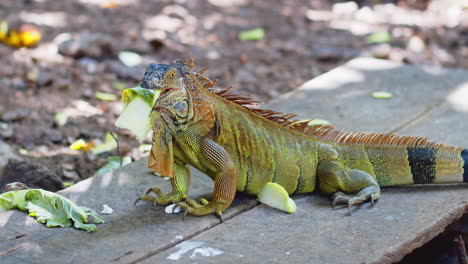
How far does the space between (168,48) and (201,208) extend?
5.49 meters

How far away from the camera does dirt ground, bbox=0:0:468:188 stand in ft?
22.6

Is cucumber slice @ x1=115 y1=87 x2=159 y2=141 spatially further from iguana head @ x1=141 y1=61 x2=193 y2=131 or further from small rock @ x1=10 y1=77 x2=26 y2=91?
small rock @ x1=10 y1=77 x2=26 y2=91

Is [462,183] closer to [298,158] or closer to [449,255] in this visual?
[449,255]

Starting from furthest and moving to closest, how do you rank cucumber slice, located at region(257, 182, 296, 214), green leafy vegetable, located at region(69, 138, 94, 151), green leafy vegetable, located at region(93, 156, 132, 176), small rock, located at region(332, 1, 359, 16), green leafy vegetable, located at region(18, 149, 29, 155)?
small rock, located at region(332, 1, 359, 16), green leafy vegetable, located at region(69, 138, 94, 151), green leafy vegetable, located at region(18, 149, 29, 155), green leafy vegetable, located at region(93, 156, 132, 176), cucumber slice, located at region(257, 182, 296, 214)

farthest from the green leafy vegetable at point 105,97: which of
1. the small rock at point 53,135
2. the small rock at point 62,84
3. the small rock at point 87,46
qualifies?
the small rock at point 87,46

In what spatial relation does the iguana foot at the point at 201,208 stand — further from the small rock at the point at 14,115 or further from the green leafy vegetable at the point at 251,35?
the green leafy vegetable at the point at 251,35

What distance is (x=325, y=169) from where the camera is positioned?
4434mm

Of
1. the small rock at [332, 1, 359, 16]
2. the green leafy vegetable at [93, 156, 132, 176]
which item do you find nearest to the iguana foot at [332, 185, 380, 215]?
the green leafy vegetable at [93, 156, 132, 176]

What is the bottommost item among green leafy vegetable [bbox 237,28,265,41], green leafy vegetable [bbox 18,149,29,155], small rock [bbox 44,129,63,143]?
green leafy vegetable [bbox 18,149,29,155]

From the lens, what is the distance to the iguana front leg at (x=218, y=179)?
4086mm

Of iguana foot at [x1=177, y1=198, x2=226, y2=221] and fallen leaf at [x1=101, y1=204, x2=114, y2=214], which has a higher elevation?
iguana foot at [x1=177, y1=198, x2=226, y2=221]

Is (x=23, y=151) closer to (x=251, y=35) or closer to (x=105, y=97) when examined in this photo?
(x=105, y=97)

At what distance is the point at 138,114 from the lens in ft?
13.0

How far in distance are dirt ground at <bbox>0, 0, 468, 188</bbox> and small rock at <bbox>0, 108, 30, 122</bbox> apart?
0.04 ft
